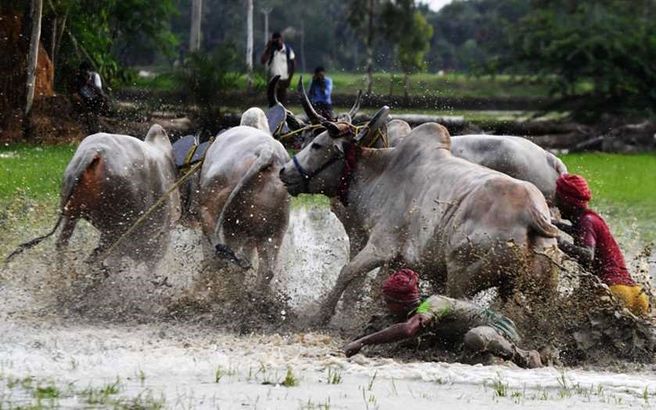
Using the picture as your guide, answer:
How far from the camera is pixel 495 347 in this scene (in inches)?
308

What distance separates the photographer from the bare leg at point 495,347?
779 centimetres

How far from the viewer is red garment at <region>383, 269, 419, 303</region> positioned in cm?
802

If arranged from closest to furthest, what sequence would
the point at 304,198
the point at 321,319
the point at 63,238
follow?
the point at 321,319
the point at 63,238
the point at 304,198

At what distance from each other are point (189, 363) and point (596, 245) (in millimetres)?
2748

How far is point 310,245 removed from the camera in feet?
42.1

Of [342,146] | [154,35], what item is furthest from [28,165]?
[154,35]

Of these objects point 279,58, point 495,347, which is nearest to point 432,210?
point 495,347

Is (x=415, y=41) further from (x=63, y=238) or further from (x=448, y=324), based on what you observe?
(x=448, y=324)

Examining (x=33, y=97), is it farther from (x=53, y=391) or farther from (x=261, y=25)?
(x=261, y=25)

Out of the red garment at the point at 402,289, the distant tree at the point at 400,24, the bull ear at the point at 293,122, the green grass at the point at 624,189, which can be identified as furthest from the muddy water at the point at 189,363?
the distant tree at the point at 400,24

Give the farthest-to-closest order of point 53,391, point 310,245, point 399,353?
point 310,245, point 399,353, point 53,391

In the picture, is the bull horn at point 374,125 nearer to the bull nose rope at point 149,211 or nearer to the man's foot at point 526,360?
the bull nose rope at point 149,211

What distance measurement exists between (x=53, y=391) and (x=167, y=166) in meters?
4.46

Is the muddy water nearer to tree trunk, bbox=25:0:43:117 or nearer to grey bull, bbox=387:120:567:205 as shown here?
grey bull, bbox=387:120:567:205
